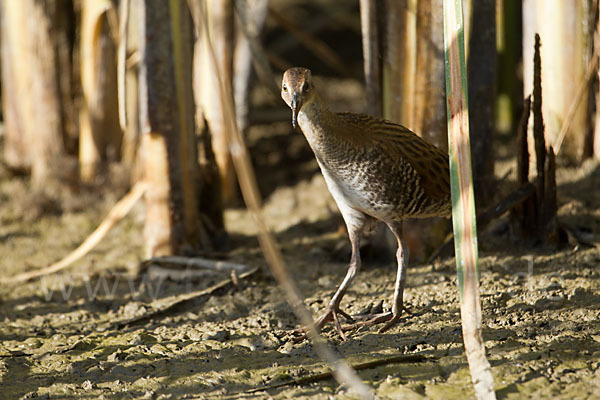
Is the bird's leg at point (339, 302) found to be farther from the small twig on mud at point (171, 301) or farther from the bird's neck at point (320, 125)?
the small twig on mud at point (171, 301)

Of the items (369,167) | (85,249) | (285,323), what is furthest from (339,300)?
(85,249)

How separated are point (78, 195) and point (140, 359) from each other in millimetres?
2816

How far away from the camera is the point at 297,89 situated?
3.14 m

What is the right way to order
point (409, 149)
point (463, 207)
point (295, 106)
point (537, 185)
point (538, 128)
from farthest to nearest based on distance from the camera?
point (537, 185)
point (538, 128)
point (409, 149)
point (295, 106)
point (463, 207)

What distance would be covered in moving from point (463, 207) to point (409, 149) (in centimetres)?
91

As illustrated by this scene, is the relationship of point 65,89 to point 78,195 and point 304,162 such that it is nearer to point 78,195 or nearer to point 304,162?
Answer: point 78,195


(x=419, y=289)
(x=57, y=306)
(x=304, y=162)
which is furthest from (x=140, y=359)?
(x=304, y=162)

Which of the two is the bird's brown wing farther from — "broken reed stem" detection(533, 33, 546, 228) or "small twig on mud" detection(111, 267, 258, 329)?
"small twig on mud" detection(111, 267, 258, 329)

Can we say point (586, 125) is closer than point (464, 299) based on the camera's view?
No

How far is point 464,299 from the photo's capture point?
262 cm

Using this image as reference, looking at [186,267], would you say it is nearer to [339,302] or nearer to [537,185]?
[339,302]

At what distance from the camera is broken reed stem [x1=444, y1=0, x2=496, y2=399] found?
8.56 ft

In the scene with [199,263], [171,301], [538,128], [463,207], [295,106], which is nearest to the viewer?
[463,207]

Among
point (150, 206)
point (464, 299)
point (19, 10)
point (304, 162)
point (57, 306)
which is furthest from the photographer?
point (304, 162)
